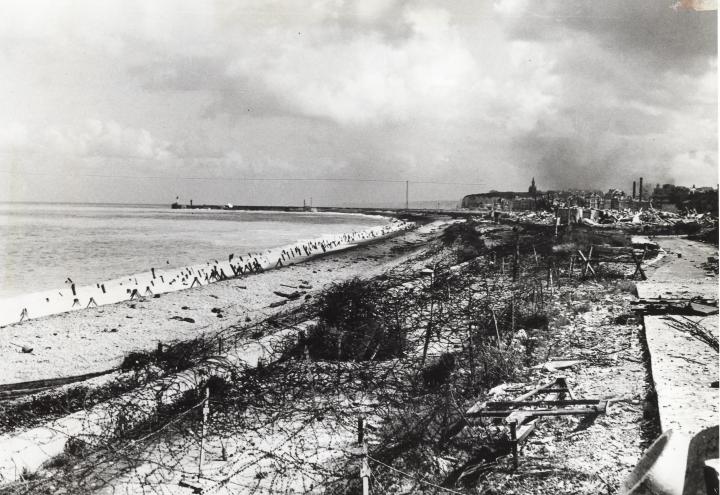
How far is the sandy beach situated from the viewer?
10.6 meters

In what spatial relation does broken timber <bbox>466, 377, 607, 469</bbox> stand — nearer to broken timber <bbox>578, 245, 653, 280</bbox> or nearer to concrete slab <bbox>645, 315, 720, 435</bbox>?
concrete slab <bbox>645, 315, 720, 435</bbox>

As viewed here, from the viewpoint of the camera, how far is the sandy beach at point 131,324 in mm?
10562

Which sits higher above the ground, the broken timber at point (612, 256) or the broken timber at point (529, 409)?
the broken timber at point (612, 256)

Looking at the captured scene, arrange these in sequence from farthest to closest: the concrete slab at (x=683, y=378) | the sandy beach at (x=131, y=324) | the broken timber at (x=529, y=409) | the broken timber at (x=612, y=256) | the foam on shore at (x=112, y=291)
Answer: the broken timber at (x=612, y=256)
the foam on shore at (x=112, y=291)
the sandy beach at (x=131, y=324)
the broken timber at (x=529, y=409)
the concrete slab at (x=683, y=378)

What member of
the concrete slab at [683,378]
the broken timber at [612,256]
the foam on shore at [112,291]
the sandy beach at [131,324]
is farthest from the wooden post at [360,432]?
the foam on shore at [112,291]

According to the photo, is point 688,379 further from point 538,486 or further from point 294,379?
point 294,379

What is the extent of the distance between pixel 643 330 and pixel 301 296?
10.9 metres

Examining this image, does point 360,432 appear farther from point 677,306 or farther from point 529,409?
point 677,306

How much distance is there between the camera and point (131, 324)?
1350cm

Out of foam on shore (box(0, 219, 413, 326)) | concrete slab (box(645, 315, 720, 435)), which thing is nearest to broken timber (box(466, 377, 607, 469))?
concrete slab (box(645, 315, 720, 435))

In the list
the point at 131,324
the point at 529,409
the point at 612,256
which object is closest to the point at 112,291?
the point at 131,324

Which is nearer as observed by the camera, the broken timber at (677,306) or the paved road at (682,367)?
the paved road at (682,367)

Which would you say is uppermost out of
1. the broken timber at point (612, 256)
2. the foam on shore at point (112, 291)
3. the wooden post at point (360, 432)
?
the broken timber at point (612, 256)

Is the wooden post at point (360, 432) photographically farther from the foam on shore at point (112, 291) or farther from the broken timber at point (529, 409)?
the foam on shore at point (112, 291)
